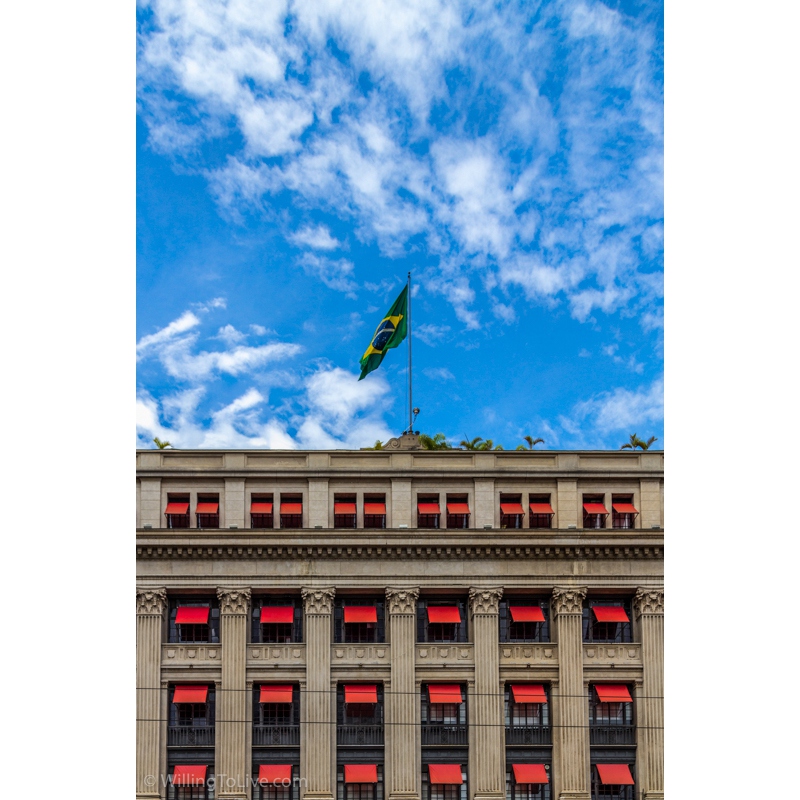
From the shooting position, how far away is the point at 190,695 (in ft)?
110

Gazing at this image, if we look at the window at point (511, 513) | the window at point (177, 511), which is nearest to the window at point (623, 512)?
the window at point (511, 513)

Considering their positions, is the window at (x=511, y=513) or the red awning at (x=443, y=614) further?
the window at (x=511, y=513)

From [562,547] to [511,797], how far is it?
9.60 m

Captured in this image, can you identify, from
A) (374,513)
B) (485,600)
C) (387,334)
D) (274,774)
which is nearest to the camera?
(274,774)

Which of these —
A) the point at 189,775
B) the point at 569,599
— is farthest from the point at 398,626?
the point at 189,775

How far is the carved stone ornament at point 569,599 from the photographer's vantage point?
34.7 meters

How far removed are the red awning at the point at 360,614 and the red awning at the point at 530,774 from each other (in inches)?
304

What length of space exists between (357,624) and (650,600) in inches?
458

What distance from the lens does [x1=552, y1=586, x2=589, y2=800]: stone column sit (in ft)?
110

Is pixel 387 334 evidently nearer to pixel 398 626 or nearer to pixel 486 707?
pixel 398 626

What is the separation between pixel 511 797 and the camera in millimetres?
33531

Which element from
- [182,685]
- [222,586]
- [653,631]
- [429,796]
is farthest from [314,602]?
[653,631]

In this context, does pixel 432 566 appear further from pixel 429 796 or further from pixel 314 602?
pixel 429 796

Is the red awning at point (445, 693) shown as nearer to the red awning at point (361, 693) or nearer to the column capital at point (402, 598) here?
the red awning at point (361, 693)
